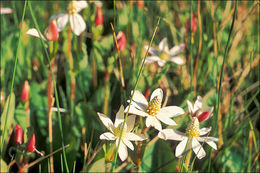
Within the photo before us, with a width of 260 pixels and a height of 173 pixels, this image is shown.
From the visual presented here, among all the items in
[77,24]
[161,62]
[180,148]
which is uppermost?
[77,24]

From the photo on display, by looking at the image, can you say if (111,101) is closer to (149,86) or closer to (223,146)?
(149,86)

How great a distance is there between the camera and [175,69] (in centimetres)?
142

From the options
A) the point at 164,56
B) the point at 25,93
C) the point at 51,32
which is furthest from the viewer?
the point at 164,56

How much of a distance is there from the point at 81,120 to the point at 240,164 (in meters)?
0.52

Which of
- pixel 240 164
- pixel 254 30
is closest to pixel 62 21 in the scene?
pixel 240 164

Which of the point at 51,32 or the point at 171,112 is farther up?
the point at 51,32

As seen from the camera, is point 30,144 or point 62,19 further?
point 62,19

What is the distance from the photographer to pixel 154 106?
2.15 feet

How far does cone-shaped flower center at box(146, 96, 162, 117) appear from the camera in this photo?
0.65m

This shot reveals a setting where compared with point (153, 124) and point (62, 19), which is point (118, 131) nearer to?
point (153, 124)

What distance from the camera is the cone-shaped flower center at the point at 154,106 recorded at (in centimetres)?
65

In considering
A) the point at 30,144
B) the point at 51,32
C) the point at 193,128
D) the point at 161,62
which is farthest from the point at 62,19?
the point at 193,128

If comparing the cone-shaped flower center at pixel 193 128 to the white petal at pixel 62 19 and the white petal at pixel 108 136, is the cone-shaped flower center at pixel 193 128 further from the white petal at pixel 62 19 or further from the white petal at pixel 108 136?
the white petal at pixel 62 19

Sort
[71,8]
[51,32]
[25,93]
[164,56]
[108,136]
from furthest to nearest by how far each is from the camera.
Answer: [164,56], [71,8], [25,93], [51,32], [108,136]
